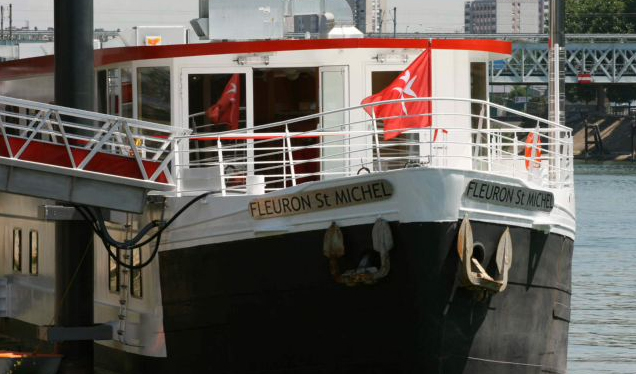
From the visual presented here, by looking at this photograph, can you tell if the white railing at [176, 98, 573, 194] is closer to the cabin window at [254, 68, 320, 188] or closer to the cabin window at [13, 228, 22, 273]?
the cabin window at [254, 68, 320, 188]

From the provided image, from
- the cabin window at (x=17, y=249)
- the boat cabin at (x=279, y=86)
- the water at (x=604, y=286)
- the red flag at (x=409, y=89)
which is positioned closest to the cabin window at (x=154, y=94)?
the boat cabin at (x=279, y=86)

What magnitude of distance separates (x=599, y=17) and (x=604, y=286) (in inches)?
4742

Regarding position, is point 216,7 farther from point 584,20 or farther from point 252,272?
point 584,20

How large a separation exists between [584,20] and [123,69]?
136 meters

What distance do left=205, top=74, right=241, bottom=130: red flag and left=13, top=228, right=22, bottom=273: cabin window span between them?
4.95 metres

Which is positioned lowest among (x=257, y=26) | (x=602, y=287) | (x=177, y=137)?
(x=602, y=287)

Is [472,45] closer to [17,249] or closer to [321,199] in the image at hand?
[321,199]

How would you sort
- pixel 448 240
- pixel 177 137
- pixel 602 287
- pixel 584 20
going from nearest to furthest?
pixel 448 240, pixel 177 137, pixel 602 287, pixel 584 20

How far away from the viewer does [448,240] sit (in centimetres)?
1562

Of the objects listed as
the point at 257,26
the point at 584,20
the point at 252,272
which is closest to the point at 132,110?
the point at 257,26

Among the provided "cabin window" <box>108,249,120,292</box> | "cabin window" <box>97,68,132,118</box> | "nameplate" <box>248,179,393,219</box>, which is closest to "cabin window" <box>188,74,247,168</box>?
"cabin window" <box>97,68,132,118</box>

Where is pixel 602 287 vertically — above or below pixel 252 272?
below

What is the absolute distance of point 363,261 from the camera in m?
15.7

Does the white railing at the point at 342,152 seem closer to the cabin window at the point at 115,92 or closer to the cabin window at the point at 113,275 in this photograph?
the cabin window at the point at 115,92
